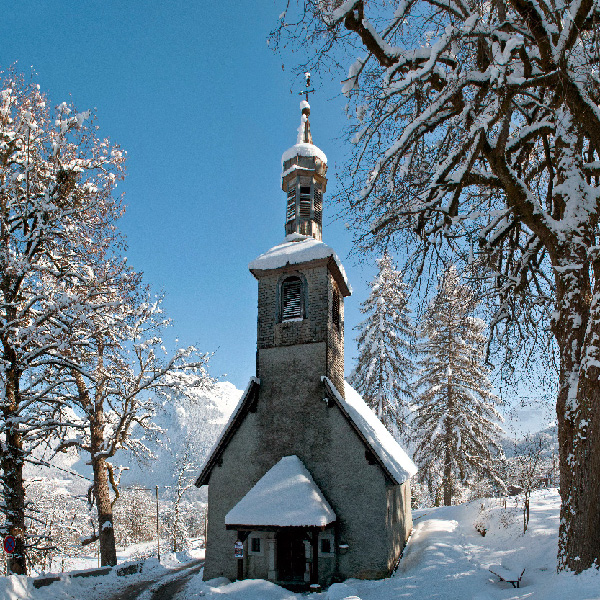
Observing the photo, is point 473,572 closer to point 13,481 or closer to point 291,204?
point 13,481

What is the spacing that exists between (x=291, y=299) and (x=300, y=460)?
5.25 meters

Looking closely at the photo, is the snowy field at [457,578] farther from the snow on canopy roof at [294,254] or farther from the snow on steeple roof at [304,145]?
the snow on steeple roof at [304,145]

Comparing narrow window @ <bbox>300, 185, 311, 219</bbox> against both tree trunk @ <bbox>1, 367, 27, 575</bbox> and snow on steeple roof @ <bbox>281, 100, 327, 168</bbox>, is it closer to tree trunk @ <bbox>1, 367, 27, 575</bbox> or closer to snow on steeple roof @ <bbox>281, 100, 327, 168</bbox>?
snow on steeple roof @ <bbox>281, 100, 327, 168</bbox>

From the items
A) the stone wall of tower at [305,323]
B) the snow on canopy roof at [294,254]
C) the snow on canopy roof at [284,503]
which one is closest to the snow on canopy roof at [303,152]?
the snow on canopy roof at [294,254]

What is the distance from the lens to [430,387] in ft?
88.6

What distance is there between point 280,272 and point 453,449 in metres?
15.8

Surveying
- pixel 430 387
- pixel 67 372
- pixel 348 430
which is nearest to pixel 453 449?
pixel 430 387

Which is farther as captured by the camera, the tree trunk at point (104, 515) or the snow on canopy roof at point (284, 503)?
the tree trunk at point (104, 515)

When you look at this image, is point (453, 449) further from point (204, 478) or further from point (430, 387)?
point (204, 478)

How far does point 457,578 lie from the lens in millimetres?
10336

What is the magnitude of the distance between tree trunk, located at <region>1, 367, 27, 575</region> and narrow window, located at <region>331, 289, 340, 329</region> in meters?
9.65

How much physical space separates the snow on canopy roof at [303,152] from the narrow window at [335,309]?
5478 mm

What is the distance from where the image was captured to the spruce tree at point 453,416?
2544 centimetres

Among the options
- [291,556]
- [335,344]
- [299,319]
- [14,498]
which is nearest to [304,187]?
[299,319]
